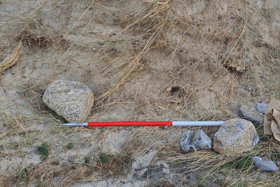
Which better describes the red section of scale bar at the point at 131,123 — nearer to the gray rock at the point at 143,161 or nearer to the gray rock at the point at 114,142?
the gray rock at the point at 114,142

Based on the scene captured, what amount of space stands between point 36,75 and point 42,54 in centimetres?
32

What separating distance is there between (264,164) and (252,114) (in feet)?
2.46

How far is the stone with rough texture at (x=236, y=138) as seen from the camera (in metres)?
2.63

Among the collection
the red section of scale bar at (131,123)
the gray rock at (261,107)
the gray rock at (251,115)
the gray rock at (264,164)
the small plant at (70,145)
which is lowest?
the small plant at (70,145)

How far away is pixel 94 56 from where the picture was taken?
11.1 ft

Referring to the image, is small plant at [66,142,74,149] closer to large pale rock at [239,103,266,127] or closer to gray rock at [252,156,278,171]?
gray rock at [252,156,278,171]

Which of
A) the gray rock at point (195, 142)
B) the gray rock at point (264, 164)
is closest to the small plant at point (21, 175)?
the gray rock at point (195, 142)

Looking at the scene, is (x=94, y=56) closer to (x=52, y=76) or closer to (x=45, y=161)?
(x=52, y=76)

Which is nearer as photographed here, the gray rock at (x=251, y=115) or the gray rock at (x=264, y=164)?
the gray rock at (x=264, y=164)

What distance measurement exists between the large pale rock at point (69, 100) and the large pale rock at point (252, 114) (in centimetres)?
188

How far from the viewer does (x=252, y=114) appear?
3135 millimetres

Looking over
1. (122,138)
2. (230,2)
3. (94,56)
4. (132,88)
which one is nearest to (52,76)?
(94,56)

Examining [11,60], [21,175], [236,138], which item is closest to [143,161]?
[236,138]

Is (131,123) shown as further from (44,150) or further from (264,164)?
(264,164)
